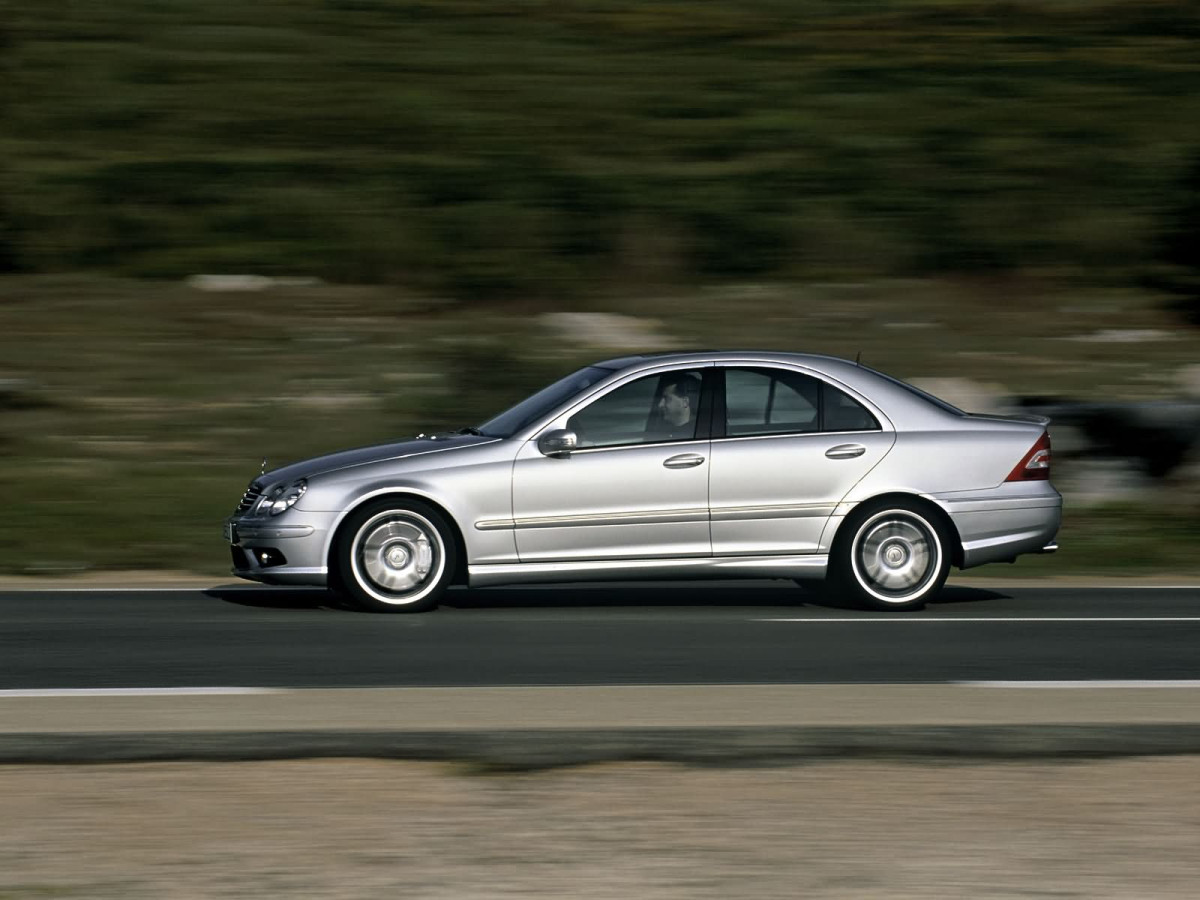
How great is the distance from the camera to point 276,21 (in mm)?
35250

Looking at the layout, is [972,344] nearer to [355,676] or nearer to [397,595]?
[397,595]

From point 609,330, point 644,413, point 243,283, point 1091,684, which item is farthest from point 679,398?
point 243,283

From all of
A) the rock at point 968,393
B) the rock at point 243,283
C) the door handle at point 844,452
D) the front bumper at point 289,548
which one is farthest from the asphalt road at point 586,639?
the rock at point 243,283

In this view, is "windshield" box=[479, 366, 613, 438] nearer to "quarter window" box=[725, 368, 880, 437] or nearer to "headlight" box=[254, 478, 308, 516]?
"quarter window" box=[725, 368, 880, 437]

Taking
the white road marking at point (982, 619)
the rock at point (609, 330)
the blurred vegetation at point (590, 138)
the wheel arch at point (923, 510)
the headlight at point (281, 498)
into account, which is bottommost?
the white road marking at point (982, 619)

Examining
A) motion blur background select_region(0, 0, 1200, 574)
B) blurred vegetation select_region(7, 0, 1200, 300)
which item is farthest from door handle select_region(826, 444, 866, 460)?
blurred vegetation select_region(7, 0, 1200, 300)

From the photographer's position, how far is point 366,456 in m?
11.2

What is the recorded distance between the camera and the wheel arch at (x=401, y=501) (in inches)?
432

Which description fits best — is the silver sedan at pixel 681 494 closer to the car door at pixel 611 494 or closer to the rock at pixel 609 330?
the car door at pixel 611 494

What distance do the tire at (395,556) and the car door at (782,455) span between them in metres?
1.60

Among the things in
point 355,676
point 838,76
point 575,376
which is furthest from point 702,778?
point 838,76

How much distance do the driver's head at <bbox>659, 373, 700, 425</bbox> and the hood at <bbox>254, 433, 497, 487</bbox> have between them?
1.03 metres

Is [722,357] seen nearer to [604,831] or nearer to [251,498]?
[251,498]

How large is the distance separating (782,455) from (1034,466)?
156cm
